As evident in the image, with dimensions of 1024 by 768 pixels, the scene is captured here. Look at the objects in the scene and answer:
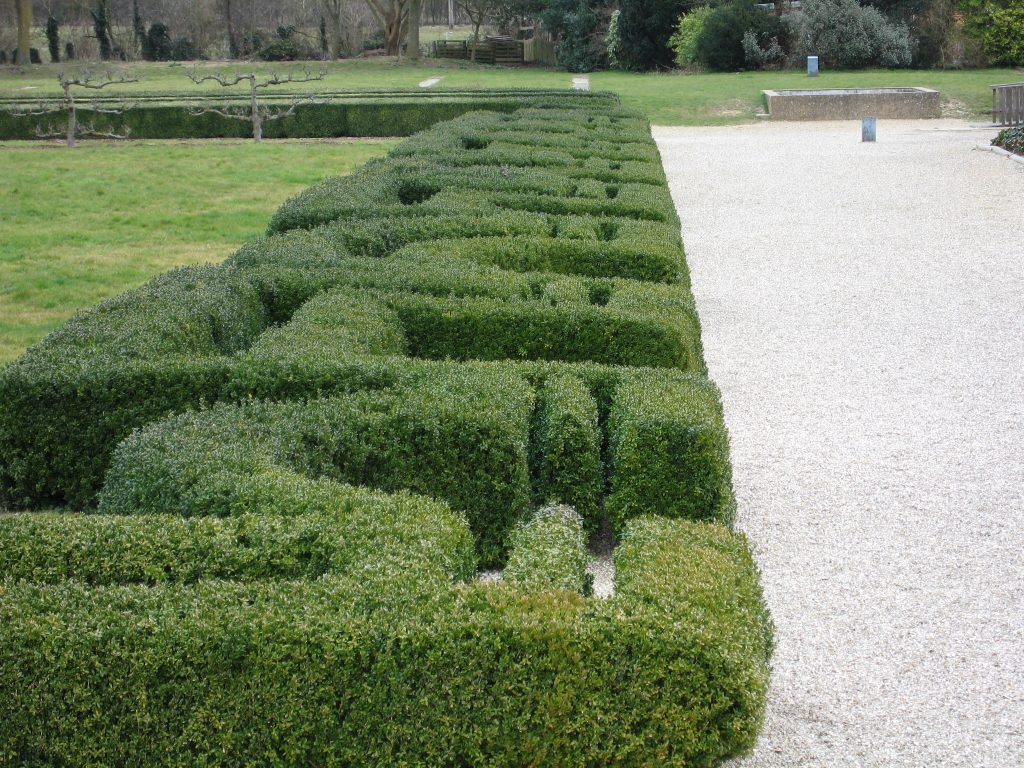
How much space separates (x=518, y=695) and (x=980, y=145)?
18.2m

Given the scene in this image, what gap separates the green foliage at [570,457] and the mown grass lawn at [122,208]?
13.7 feet

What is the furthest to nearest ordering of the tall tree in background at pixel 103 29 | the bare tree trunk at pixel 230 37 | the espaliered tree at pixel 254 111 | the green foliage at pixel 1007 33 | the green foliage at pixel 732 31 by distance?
the bare tree trunk at pixel 230 37, the tall tree in background at pixel 103 29, the green foliage at pixel 732 31, the green foliage at pixel 1007 33, the espaliered tree at pixel 254 111

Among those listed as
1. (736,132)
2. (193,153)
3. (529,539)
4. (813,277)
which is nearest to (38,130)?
(193,153)

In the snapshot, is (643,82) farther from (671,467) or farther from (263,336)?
(671,467)

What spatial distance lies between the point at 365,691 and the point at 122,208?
39.5 ft

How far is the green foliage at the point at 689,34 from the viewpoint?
119 ft

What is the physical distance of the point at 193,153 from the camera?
19.7m

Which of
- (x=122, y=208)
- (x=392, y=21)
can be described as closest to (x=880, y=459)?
(x=122, y=208)

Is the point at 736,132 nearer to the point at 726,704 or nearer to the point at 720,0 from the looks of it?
the point at 720,0

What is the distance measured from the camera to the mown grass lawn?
966 cm

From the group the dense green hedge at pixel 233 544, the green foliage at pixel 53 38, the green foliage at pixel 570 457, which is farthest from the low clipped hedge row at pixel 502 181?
the green foliage at pixel 53 38

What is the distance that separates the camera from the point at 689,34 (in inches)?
1446

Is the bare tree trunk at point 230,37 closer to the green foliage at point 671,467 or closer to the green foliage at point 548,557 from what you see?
the green foliage at point 671,467

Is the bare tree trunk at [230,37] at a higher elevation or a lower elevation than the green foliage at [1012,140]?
higher
